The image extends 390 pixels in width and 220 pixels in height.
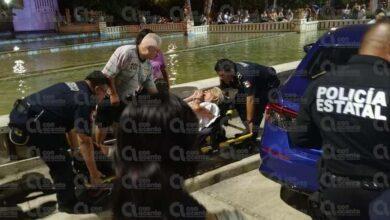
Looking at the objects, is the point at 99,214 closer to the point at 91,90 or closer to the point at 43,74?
the point at 91,90

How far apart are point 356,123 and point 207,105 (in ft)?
10.1

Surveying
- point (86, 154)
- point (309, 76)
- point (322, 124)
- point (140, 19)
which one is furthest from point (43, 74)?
point (140, 19)

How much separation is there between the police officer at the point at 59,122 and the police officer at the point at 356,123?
7.46 feet

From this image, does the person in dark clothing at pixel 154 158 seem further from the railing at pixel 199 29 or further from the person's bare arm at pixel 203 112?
the railing at pixel 199 29

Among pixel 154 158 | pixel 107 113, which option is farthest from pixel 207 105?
pixel 154 158

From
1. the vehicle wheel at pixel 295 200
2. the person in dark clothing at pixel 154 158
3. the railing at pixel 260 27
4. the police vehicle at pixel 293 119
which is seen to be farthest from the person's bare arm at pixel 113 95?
the railing at pixel 260 27

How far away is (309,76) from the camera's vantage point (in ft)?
13.7

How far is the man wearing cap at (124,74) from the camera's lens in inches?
187

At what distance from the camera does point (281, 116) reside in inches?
149

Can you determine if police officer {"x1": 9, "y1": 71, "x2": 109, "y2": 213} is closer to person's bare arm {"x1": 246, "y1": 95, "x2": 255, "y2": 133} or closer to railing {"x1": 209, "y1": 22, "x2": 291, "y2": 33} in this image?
person's bare arm {"x1": 246, "y1": 95, "x2": 255, "y2": 133}

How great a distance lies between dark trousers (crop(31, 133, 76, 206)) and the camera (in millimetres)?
3957

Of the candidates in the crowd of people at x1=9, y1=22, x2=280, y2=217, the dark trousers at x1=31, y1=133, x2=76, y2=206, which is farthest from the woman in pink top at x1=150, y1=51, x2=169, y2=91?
the dark trousers at x1=31, y1=133, x2=76, y2=206

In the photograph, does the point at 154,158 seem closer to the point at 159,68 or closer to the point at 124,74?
the point at 124,74

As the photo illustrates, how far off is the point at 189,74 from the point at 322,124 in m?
10.0
